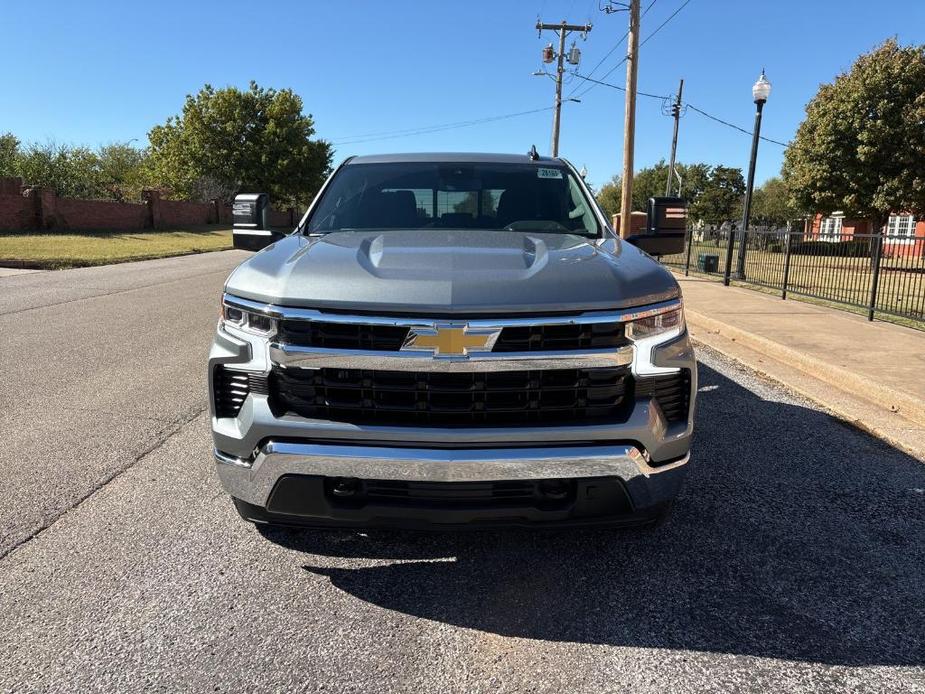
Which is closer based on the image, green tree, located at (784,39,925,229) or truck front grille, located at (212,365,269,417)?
truck front grille, located at (212,365,269,417)

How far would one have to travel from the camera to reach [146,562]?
118 inches

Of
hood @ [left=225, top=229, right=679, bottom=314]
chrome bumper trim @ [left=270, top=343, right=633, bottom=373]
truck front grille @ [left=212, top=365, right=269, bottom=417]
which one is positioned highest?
hood @ [left=225, top=229, right=679, bottom=314]

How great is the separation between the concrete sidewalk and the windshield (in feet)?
10.0

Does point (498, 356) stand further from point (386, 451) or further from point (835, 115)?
point (835, 115)

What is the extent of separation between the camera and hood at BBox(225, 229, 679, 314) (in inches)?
95.3

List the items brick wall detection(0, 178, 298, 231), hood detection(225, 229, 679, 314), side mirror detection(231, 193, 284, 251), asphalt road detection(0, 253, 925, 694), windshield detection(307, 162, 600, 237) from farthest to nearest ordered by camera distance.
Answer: brick wall detection(0, 178, 298, 231) → side mirror detection(231, 193, 284, 251) → windshield detection(307, 162, 600, 237) → hood detection(225, 229, 679, 314) → asphalt road detection(0, 253, 925, 694)

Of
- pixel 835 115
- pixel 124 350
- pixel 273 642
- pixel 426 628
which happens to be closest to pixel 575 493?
pixel 426 628

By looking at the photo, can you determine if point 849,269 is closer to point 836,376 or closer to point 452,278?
point 836,376

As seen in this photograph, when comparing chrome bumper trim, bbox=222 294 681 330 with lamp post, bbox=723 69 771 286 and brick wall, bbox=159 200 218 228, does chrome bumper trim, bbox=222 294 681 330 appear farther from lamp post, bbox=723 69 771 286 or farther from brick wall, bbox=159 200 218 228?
brick wall, bbox=159 200 218 228

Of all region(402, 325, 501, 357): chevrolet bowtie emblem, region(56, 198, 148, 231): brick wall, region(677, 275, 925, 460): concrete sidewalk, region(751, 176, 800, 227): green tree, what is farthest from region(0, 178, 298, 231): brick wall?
region(751, 176, 800, 227): green tree

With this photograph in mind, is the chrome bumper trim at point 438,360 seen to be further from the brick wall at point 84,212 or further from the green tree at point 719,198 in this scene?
the green tree at point 719,198

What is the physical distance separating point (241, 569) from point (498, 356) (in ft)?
5.08

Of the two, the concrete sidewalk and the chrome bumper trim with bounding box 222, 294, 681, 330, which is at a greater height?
the chrome bumper trim with bounding box 222, 294, 681, 330

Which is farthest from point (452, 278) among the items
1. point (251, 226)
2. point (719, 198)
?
point (719, 198)
